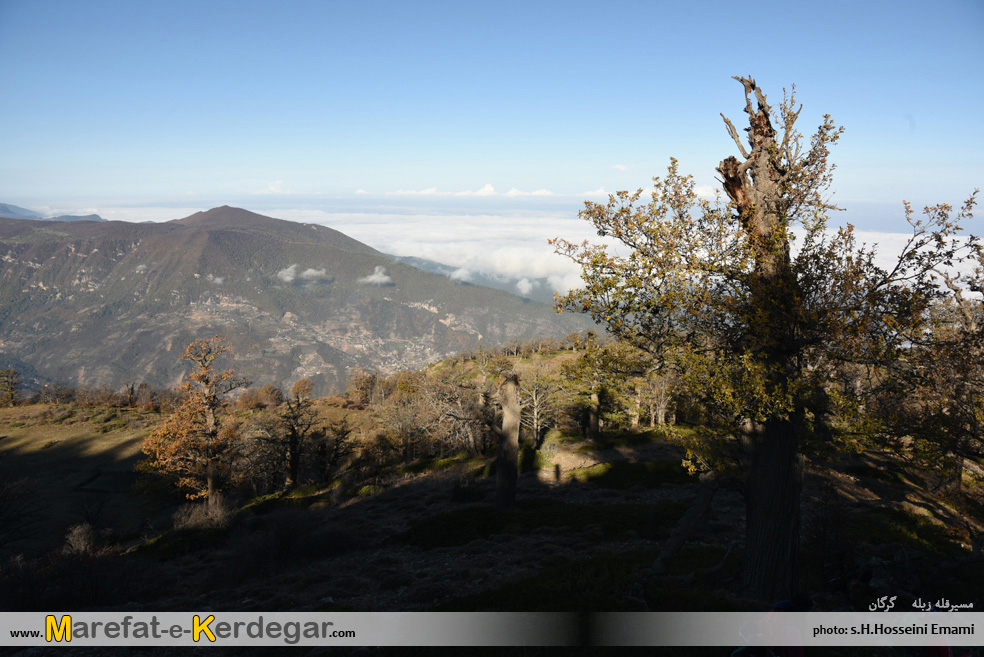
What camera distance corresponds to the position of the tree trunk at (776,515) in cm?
885

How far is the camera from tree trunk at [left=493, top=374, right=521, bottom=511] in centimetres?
2034

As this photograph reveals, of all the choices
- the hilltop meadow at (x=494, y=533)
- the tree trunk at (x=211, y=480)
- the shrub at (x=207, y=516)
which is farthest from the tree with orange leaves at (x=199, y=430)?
the hilltop meadow at (x=494, y=533)

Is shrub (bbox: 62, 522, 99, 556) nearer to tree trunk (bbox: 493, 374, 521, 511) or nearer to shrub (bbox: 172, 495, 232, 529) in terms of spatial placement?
shrub (bbox: 172, 495, 232, 529)

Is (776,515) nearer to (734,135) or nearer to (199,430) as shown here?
(734,135)

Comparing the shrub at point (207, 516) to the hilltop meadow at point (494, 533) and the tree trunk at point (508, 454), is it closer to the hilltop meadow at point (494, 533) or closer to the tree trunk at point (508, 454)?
the hilltop meadow at point (494, 533)

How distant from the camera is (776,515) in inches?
350

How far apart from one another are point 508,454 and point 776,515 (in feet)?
41.7

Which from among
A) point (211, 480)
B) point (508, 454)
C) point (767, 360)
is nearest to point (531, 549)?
point (508, 454)

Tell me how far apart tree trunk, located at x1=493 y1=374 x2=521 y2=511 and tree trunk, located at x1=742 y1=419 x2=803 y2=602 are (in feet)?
39.7

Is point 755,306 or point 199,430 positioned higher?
point 755,306

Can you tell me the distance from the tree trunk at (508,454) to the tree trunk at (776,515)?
12092mm

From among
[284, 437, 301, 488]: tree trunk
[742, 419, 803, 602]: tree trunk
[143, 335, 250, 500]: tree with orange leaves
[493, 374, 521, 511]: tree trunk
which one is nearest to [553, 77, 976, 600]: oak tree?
[742, 419, 803, 602]: tree trunk

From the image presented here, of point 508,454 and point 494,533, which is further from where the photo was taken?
point 508,454

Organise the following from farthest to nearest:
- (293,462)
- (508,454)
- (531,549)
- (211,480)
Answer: (293,462)
(211,480)
(508,454)
(531,549)
